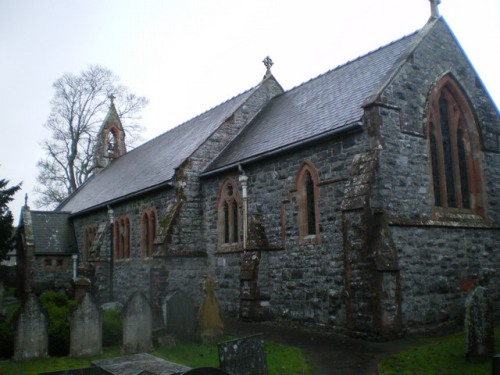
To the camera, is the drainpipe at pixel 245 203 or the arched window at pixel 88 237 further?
the arched window at pixel 88 237

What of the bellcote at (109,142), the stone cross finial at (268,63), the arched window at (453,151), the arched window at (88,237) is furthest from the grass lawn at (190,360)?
the bellcote at (109,142)

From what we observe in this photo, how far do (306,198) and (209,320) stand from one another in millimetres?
4710

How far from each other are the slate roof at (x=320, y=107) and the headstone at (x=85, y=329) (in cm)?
731

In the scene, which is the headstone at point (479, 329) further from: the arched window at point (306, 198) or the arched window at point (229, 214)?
the arched window at point (229, 214)

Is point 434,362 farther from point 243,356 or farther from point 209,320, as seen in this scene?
point 209,320

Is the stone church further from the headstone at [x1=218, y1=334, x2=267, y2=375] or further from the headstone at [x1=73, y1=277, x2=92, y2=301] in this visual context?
the headstone at [x1=218, y1=334, x2=267, y2=375]

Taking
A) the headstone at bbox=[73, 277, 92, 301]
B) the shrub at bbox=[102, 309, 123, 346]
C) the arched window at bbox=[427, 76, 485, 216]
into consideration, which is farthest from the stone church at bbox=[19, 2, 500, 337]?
the shrub at bbox=[102, 309, 123, 346]

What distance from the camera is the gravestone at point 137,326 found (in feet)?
37.9

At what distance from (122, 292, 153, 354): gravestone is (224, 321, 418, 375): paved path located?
8.81 ft

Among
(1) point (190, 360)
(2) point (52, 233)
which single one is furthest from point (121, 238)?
(1) point (190, 360)

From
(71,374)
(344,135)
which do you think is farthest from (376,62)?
(71,374)

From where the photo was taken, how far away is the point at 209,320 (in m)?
12.7

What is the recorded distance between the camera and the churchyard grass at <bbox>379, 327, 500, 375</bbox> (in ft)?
30.0

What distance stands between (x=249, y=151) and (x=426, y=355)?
9.63 meters
